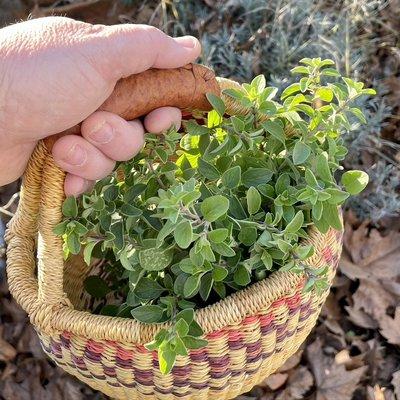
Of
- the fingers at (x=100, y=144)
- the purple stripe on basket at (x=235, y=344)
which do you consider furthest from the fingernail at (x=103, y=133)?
the purple stripe on basket at (x=235, y=344)

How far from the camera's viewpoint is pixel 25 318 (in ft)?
6.23

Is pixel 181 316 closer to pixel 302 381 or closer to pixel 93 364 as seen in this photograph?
pixel 93 364

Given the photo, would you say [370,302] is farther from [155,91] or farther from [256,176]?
[155,91]

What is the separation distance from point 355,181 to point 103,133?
0.47 m

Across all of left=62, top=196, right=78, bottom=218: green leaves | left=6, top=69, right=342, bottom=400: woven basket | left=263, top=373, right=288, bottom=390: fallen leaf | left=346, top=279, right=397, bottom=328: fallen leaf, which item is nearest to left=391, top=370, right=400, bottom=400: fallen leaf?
left=346, top=279, right=397, bottom=328: fallen leaf

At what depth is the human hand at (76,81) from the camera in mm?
1109

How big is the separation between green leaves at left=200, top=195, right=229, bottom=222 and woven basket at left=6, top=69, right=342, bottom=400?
171 mm

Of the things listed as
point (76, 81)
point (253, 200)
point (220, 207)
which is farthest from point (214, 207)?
point (76, 81)

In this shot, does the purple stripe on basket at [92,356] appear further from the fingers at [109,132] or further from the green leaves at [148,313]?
the fingers at [109,132]

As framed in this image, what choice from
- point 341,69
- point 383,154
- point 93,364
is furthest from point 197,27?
point 93,364

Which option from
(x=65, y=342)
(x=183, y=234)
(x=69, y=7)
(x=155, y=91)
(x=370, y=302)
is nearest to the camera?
(x=183, y=234)

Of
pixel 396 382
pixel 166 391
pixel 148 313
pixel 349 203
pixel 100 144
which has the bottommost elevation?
pixel 396 382

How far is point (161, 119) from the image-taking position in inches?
47.5

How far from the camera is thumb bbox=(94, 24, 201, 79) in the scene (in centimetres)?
110
